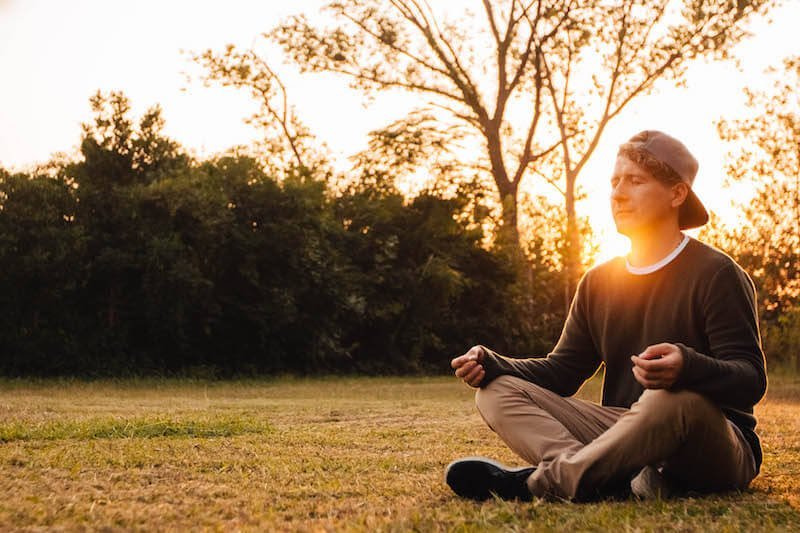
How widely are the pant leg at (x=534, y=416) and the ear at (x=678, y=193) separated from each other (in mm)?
800

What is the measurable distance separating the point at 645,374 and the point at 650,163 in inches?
35.5

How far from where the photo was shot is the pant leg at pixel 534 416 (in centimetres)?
349

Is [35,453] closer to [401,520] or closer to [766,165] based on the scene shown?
[401,520]

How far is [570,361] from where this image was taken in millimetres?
3932

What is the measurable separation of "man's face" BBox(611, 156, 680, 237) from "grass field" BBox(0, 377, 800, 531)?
1001mm

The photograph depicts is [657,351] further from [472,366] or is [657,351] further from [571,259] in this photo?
[571,259]

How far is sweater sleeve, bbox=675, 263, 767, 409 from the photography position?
306 cm

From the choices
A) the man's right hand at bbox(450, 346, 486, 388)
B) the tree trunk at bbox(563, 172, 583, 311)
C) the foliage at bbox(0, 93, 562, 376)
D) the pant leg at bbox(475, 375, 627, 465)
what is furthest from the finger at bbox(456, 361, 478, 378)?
the tree trunk at bbox(563, 172, 583, 311)

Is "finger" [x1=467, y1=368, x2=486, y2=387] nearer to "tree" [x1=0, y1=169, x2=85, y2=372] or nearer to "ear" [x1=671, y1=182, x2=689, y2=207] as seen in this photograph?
"ear" [x1=671, y1=182, x2=689, y2=207]

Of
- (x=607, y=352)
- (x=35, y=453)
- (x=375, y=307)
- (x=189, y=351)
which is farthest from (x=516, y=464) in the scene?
(x=375, y=307)

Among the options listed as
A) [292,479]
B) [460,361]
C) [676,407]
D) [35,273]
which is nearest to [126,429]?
[292,479]

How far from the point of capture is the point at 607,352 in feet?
12.1

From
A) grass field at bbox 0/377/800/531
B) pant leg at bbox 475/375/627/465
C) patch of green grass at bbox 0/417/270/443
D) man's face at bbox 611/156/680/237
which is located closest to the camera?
grass field at bbox 0/377/800/531

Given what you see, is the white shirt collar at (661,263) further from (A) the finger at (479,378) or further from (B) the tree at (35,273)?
(B) the tree at (35,273)
